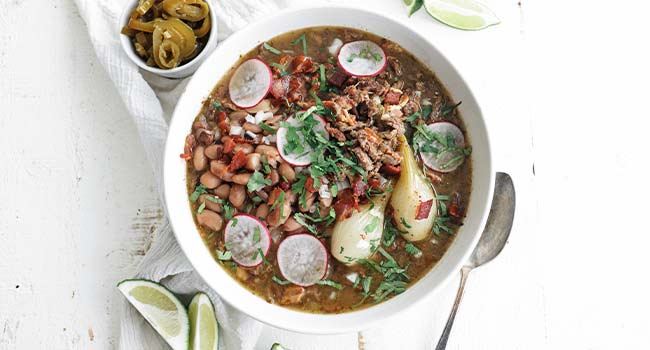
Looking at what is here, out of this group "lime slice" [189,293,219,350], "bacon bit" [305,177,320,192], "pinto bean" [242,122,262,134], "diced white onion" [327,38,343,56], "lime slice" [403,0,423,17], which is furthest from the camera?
"lime slice" [403,0,423,17]

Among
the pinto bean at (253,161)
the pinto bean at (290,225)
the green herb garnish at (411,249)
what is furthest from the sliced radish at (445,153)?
the pinto bean at (253,161)

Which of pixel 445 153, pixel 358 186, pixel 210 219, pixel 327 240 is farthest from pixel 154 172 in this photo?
pixel 445 153

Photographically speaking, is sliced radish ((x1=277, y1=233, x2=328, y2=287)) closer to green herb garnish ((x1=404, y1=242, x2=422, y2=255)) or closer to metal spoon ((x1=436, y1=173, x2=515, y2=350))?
green herb garnish ((x1=404, y1=242, x2=422, y2=255))

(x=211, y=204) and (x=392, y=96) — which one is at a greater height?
(x=392, y=96)

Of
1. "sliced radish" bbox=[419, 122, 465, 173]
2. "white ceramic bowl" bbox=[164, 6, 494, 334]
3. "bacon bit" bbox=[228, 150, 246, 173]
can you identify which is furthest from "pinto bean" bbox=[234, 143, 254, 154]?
"sliced radish" bbox=[419, 122, 465, 173]

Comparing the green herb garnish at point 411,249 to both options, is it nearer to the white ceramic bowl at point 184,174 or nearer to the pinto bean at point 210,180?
the white ceramic bowl at point 184,174

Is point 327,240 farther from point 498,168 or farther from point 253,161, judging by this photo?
point 498,168
